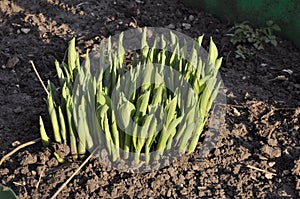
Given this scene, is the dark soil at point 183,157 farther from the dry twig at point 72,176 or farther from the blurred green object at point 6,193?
the blurred green object at point 6,193

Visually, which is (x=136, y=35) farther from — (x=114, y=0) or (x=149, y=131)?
(x=149, y=131)

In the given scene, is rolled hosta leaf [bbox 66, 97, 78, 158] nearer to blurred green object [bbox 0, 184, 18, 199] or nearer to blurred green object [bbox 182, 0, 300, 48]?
blurred green object [bbox 0, 184, 18, 199]

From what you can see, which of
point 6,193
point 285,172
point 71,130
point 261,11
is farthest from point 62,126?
point 261,11

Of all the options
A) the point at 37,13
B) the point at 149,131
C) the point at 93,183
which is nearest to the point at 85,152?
the point at 93,183

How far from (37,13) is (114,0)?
16.4 inches

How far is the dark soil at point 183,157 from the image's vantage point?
206 cm

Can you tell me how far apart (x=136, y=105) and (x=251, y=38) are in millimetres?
1025

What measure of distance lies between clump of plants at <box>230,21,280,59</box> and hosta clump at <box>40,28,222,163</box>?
634 millimetres

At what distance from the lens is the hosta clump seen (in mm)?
1936

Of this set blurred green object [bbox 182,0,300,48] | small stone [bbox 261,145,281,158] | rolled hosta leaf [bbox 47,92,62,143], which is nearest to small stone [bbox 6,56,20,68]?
rolled hosta leaf [bbox 47,92,62,143]

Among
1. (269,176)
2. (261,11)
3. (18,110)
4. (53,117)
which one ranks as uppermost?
(261,11)

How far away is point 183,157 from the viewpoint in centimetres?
216

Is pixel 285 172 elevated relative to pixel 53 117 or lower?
lower

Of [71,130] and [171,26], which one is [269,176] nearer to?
[71,130]
